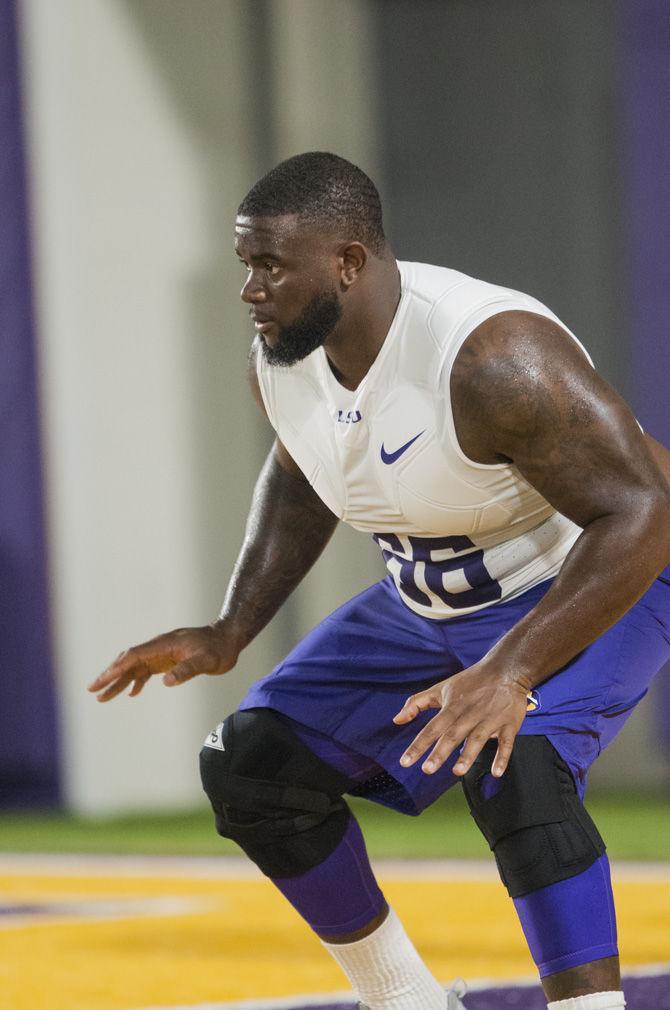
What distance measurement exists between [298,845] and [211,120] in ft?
20.3

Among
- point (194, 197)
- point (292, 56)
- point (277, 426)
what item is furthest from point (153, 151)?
point (277, 426)

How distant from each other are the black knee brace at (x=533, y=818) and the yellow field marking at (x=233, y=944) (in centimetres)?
142

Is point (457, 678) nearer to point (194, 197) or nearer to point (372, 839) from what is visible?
point (372, 839)

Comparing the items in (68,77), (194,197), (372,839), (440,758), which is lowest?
(372,839)

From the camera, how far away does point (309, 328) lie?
3074mm

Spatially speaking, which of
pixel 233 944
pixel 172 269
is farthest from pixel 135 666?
pixel 172 269

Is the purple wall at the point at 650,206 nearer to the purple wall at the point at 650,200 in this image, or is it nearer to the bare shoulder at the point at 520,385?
the purple wall at the point at 650,200

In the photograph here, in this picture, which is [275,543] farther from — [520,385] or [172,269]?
[172,269]

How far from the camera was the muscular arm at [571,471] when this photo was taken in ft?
8.85

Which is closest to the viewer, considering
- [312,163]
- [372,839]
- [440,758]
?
[440,758]

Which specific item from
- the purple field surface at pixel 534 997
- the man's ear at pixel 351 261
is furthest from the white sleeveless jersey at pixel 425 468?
the purple field surface at pixel 534 997

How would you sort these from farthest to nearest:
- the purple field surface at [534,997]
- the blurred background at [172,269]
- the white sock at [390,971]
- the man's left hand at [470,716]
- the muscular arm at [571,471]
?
the blurred background at [172,269] → the purple field surface at [534,997] → the white sock at [390,971] → the muscular arm at [571,471] → the man's left hand at [470,716]

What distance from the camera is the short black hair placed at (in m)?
3.03

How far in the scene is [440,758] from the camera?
255 cm
